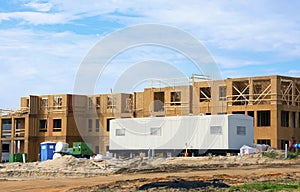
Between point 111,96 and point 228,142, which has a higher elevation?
point 111,96

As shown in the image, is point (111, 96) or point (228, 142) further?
point (111, 96)

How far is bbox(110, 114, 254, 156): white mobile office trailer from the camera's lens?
54.8 meters

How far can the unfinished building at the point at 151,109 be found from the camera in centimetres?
6256

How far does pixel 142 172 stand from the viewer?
37406 mm

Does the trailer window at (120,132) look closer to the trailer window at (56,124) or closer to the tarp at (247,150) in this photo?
the tarp at (247,150)

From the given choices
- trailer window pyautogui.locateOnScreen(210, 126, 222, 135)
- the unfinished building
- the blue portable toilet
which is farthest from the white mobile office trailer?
the blue portable toilet

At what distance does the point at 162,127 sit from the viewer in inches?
2291

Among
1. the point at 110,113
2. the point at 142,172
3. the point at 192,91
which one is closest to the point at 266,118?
the point at 192,91

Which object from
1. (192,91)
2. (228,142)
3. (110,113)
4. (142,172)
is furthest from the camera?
(110,113)

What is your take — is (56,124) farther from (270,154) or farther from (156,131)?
(270,154)

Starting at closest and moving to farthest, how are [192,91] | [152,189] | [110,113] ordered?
[152,189]
[192,91]
[110,113]

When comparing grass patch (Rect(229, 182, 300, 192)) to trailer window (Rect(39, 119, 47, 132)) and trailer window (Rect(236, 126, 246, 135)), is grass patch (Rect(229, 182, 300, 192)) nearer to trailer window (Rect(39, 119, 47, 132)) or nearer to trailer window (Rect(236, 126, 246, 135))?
trailer window (Rect(236, 126, 246, 135))

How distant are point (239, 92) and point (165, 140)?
38.5 feet

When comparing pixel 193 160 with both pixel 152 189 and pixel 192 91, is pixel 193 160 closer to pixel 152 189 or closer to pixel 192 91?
pixel 192 91
